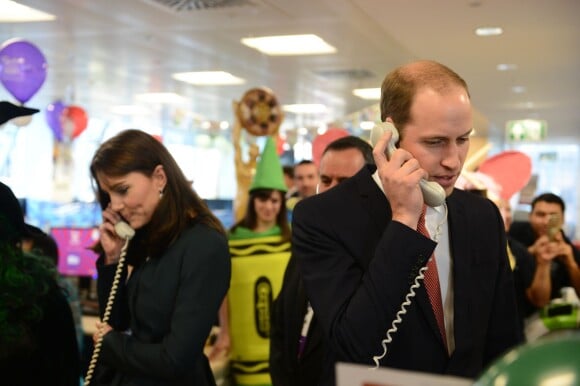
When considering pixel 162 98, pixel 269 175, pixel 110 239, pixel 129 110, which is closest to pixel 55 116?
pixel 162 98

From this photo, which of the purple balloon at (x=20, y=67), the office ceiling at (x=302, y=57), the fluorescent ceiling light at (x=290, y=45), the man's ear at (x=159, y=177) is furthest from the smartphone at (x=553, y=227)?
the fluorescent ceiling light at (x=290, y=45)

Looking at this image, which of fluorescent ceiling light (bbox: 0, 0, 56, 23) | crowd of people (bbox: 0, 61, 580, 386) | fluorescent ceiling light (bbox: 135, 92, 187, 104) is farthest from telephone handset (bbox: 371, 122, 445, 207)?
fluorescent ceiling light (bbox: 135, 92, 187, 104)

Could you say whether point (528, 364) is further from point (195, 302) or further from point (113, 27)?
point (113, 27)

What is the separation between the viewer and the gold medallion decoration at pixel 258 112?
7.09 metres

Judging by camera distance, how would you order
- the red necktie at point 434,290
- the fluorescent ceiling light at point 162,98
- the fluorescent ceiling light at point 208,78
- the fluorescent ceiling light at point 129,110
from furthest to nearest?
the fluorescent ceiling light at point 129,110 < the fluorescent ceiling light at point 162,98 < the fluorescent ceiling light at point 208,78 < the red necktie at point 434,290

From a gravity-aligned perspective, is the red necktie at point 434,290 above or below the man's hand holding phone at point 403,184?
below

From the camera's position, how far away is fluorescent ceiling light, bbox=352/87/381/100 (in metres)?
12.6

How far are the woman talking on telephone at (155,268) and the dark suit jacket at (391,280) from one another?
0.62 meters

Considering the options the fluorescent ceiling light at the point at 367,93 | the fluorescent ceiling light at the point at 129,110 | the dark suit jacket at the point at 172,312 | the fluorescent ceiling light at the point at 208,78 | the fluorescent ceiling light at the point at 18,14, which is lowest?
the dark suit jacket at the point at 172,312

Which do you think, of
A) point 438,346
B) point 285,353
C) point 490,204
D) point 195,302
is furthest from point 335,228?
point 285,353

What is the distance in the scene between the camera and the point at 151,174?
239 centimetres

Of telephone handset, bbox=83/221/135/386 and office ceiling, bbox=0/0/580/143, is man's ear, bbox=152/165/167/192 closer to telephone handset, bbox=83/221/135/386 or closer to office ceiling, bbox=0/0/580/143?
telephone handset, bbox=83/221/135/386

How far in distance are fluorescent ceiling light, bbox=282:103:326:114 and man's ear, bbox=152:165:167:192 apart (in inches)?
480

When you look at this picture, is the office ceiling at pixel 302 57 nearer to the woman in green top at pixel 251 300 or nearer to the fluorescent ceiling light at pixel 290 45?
the fluorescent ceiling light at pixel 290 45
